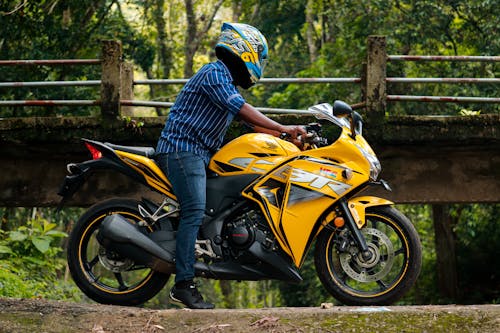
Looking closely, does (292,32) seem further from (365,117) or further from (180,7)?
(365,117)

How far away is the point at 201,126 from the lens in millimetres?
5984

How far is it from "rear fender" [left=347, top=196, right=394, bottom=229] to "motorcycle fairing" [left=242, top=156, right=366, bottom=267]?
0.13m

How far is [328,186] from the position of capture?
19.2ft

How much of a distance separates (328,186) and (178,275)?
1259mm

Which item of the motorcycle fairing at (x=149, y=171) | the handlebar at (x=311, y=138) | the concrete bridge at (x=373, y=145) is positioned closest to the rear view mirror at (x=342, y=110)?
the handlebar at (x=311, y=138)

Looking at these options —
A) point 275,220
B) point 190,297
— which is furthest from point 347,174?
point 190,297

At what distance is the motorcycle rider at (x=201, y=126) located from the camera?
5820 millimetres

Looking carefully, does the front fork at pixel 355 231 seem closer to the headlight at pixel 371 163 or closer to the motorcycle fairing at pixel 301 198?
the motorcycle fairing at pixel 301 198

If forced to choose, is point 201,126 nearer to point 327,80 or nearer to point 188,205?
point 188,205

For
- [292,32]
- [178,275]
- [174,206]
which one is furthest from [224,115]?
[292,32]

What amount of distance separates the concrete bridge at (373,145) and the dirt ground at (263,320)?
4360mm

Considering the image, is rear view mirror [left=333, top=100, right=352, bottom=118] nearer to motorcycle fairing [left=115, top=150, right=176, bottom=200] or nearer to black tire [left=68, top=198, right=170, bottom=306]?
motorcycle fairing [left=115, top=150, right=176, bottom=200]

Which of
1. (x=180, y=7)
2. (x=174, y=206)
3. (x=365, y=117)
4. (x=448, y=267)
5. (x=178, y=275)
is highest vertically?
(x=180, y=7)

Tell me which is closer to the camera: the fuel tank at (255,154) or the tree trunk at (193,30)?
the fuel tank at (255,154)
